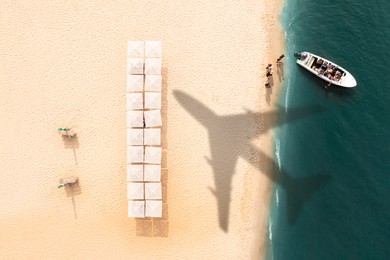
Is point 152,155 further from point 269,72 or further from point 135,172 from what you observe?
point 269,72

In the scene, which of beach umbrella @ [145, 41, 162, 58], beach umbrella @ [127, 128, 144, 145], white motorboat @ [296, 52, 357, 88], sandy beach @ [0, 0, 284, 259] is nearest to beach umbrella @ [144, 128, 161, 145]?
beach umbrella @ [127, 128, 144, 145]

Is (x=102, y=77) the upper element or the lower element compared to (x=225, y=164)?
upper

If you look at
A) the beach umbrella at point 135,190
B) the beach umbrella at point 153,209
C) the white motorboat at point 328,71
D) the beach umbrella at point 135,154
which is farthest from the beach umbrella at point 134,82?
the white motorboat at point 328,71

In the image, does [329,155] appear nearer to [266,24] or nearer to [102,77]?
[266,24]

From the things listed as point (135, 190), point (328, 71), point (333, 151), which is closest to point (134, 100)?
point (135, 190)

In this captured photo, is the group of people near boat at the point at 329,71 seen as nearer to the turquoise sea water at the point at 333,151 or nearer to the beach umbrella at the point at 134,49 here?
the turquoise sea water at the point at 333,151

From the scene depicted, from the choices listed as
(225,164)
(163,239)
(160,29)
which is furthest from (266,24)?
(163,239)

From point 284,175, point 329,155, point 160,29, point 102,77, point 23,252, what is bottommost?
point 23,252
